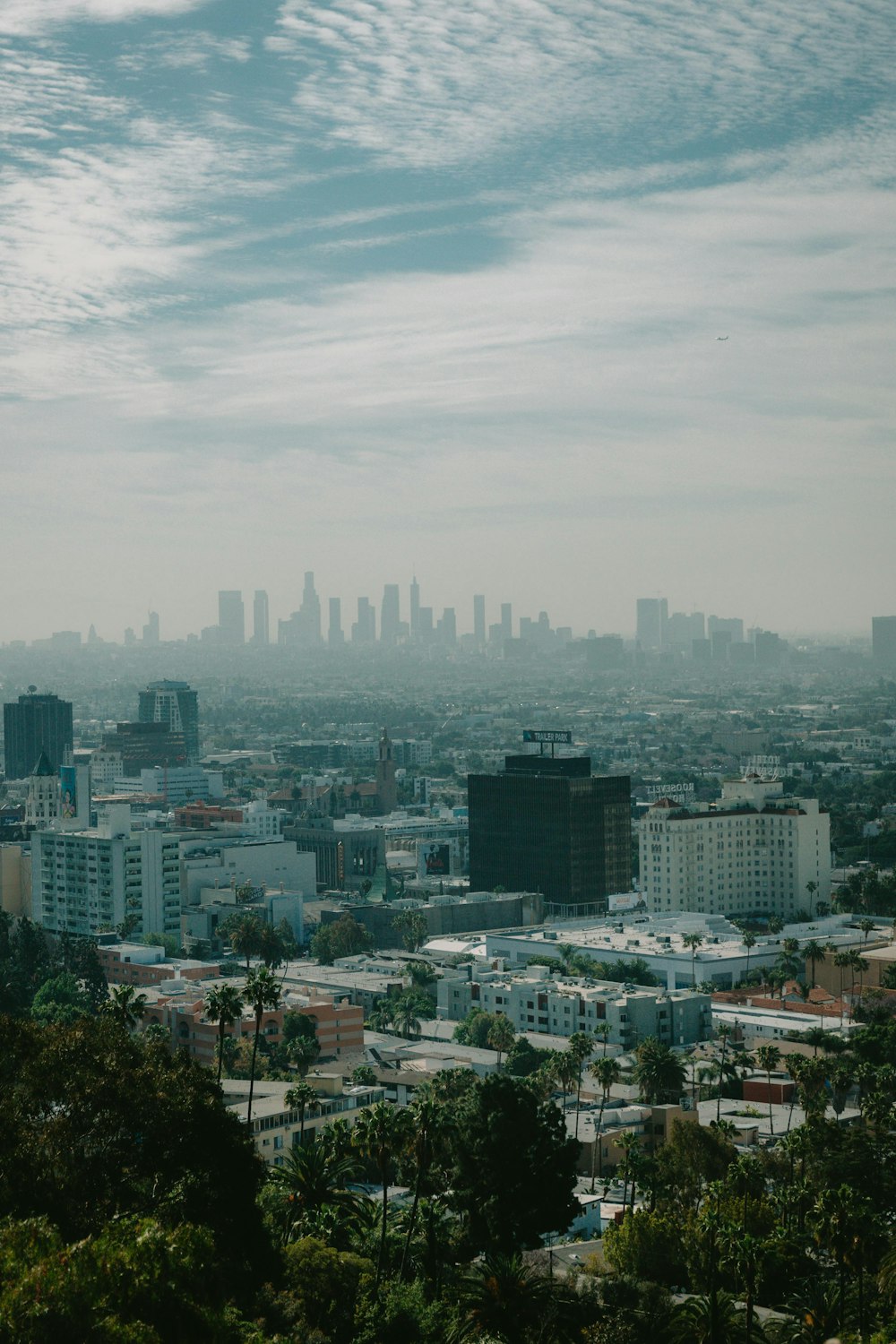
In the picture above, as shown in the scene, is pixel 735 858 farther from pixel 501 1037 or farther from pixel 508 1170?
pixel 508 1170

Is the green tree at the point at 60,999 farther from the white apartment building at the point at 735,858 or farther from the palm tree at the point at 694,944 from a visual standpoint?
the white apartment building at the point at 735,858

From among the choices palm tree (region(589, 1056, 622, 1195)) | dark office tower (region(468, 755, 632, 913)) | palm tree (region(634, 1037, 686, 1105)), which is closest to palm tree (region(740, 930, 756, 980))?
dark office tower (region(468, 755, 632, 913))

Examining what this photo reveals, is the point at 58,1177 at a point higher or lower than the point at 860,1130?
higher

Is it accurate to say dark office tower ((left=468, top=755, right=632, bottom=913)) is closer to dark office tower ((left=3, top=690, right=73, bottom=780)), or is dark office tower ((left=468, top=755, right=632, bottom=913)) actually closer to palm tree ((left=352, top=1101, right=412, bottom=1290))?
palm tree ((left=352, top=1101, right=412, bottom=1290))

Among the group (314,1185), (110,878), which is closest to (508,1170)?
(314,1185)

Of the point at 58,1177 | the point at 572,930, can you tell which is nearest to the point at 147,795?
the point at 572,930

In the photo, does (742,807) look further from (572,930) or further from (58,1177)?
(58,1177)

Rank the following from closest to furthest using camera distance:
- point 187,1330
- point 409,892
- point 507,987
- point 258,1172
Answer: point 187,1330, point 258,1172, point 507,987, point 409,892
